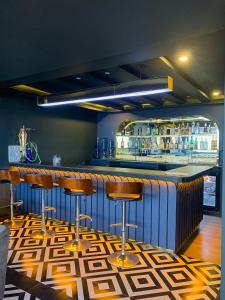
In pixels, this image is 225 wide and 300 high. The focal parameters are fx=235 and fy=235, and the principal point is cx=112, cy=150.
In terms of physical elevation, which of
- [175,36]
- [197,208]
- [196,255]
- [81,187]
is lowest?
[196,255]

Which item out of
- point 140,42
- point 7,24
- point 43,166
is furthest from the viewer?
point 43,166

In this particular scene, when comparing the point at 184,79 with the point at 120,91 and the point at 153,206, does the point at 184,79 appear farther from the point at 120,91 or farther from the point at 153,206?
the point at 153,206

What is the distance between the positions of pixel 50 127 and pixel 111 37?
13.7ft

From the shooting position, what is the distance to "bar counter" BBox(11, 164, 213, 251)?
128 inches

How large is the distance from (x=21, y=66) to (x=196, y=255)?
3712mm

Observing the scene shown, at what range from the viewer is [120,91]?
392 cm

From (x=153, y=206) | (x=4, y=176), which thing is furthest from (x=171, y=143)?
(x=4, y=176)

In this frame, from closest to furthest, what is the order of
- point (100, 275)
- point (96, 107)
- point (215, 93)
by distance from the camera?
point (100, 275) → point (215, 93) → point (96, 107)

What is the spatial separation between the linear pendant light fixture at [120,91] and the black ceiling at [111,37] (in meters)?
0.28

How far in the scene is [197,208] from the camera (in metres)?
4.16

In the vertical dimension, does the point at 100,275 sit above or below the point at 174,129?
below

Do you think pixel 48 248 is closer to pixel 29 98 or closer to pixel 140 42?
pixel 140 42

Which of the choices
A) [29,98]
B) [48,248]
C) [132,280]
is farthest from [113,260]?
[29,98]

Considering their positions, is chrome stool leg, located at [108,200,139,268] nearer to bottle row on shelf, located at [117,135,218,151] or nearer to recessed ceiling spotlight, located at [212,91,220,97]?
recessed ceiling spotlight, located at [212,91,220,97]
